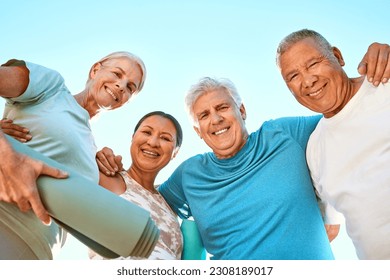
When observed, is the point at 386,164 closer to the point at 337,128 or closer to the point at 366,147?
the point at 366,147

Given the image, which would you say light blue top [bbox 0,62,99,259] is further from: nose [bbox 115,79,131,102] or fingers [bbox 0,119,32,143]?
nose [bbox 115,79,131,102]

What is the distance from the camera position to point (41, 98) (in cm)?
111

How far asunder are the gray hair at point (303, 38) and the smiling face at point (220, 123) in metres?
0.30

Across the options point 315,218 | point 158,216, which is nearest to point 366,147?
point 315,218

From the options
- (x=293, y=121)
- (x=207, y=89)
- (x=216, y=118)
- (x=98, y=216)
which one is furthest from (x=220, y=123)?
(x=98, y=216)

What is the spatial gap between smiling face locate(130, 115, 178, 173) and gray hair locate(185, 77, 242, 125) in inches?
5.0

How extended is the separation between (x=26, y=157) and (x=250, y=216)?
828mm

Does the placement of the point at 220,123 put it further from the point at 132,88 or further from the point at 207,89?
the point at 132,88

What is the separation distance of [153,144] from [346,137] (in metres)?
0.78

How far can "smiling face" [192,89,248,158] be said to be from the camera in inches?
63.5

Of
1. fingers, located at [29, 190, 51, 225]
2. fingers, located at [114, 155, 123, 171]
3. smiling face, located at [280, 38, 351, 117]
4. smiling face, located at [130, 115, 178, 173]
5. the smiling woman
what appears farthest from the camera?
smiling face, located at [130, 115, 178, 173]

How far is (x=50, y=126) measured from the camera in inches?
42.0

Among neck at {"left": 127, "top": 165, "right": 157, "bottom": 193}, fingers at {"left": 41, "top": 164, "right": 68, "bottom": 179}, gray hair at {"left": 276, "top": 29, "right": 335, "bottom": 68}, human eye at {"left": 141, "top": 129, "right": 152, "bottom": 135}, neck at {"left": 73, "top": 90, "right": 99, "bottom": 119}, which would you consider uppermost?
gray hair at {"left": 276, "top": 29, "right": 335, "bottom": 68}

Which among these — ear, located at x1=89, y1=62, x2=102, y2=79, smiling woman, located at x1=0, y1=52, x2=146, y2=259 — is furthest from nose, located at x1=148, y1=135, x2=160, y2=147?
smiling woman, located at x1=0, y1=52, x2=146, y2=259
